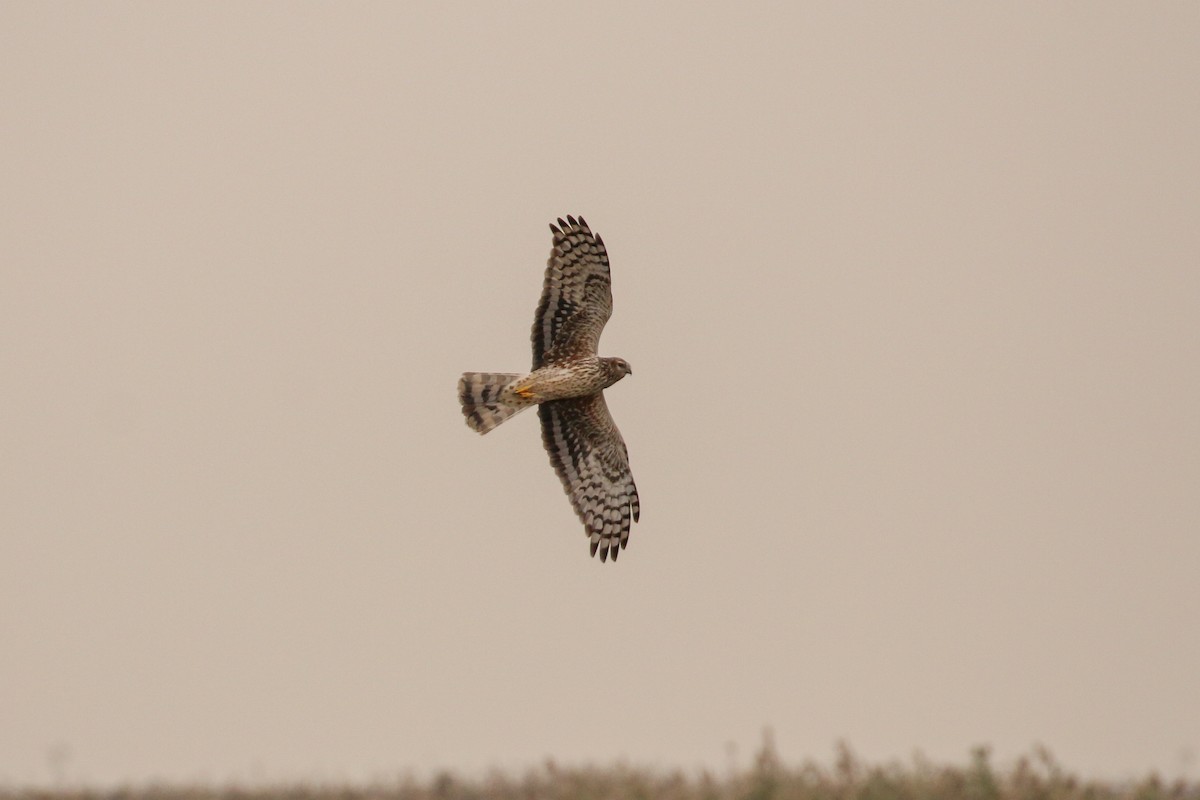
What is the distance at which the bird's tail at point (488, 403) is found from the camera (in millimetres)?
13414

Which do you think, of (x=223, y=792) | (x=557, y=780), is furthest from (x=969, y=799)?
(x=223, y=792)

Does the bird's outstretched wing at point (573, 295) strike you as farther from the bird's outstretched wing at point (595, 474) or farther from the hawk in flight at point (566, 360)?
the bird's outstretched wing at point (595, 474)

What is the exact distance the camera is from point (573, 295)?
43.9 ft

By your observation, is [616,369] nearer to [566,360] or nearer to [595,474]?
[566,360]

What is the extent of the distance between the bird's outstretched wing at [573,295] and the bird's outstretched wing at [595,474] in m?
0.68

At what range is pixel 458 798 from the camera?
10.1m

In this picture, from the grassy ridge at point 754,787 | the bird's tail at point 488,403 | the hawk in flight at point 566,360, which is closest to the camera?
the grassy ridge at point 754,787

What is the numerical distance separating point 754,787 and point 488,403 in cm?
524

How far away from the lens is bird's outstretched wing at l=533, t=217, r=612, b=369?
13.3m

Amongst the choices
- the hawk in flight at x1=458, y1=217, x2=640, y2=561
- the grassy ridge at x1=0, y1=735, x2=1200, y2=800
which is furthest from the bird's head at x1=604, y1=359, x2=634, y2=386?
the grassy ridge at x1=0, y1=735, x2=1200, y2=800

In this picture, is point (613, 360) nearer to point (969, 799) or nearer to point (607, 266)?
point (607, 266)

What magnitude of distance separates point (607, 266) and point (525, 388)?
1.22 metres

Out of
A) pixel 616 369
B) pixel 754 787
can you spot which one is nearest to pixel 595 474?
pixel 616 369

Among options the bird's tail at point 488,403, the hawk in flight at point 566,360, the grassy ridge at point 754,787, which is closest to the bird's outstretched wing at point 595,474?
the hawk in flight at point 566,360
